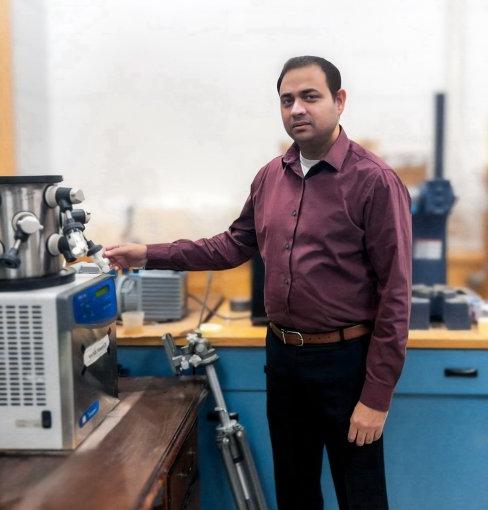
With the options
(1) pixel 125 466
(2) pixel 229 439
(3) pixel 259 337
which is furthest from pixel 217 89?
(1) pixel 125 466

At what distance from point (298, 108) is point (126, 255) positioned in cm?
67

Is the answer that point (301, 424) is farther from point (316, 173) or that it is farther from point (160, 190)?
point (160, 190)

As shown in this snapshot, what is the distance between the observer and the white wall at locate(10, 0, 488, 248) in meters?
2.38

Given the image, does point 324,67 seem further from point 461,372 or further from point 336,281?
point 461,372

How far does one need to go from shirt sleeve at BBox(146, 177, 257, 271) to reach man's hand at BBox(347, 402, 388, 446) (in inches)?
24.9

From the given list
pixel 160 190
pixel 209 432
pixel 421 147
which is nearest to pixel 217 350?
pixel 209 432

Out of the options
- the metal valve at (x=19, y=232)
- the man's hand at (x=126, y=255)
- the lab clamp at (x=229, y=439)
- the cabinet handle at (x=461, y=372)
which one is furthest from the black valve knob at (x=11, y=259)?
the cabinet handle at (x=461, y=372)

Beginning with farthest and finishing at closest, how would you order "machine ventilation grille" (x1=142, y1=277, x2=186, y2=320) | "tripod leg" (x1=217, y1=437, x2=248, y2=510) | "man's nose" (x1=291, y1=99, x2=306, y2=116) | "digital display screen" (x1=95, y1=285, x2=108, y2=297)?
1. "machine ventilation grille" (x1=142, y1=277, x2=186, y2=320)
2. "tripod leg" (x1=217, y1=437, x2=248, y2=510)
3. "man's nose" (x1=291, y1=99, x2=306, y2=116)
4. "digital display screen" (x1=95, y1=285, x2=108, y2=297)

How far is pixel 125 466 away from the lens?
3.97 ft

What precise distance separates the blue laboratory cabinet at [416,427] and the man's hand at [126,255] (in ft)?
1.11

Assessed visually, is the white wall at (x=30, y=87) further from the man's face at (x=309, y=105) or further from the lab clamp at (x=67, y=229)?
the man's face at (x=309, y=105)

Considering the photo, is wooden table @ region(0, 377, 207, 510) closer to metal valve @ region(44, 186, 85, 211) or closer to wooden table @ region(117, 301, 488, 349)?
wooden table @ region(117, 301, 488, 349)

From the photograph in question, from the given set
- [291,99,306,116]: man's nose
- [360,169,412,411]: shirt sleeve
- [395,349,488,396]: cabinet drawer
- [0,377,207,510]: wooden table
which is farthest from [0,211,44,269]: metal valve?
[395,349,488,396]: cabinet drawer

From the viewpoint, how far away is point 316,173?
158 cm
